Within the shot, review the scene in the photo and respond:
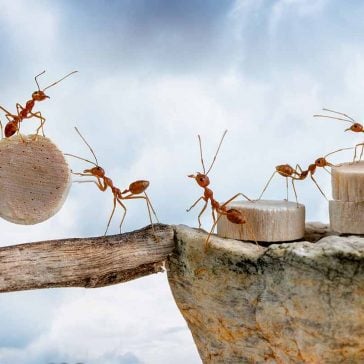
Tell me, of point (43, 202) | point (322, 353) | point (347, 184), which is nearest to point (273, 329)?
point (322, 353)

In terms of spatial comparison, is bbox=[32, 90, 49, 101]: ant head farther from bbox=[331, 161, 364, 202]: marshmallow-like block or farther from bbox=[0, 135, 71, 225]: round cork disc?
bbox=[331, 161, 364, 202]: marshmallow-like block

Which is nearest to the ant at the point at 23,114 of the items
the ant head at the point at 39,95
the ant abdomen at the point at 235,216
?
the ant head at the point at 39,95

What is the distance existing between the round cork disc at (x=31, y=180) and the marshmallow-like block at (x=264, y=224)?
942mm

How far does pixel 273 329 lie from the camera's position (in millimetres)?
3637

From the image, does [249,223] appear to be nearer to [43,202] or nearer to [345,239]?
[345,239]

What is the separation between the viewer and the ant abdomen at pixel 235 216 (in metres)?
3.87

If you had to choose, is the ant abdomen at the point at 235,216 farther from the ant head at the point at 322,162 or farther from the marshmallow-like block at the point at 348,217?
the ant head at the point at 322,162

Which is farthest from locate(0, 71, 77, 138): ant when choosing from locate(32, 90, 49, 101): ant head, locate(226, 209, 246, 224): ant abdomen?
locate(226, 209, 246, 224): ant abdomen

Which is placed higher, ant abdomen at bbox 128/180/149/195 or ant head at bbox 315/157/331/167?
ant head at bbox 315/157/331/167

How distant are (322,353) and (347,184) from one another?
0.99 m

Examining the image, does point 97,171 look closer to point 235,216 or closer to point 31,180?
point 31,180

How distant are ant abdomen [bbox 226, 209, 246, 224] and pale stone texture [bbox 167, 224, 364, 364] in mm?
112

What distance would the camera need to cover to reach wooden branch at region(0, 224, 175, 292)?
3.57m

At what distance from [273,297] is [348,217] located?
74 centimetres
